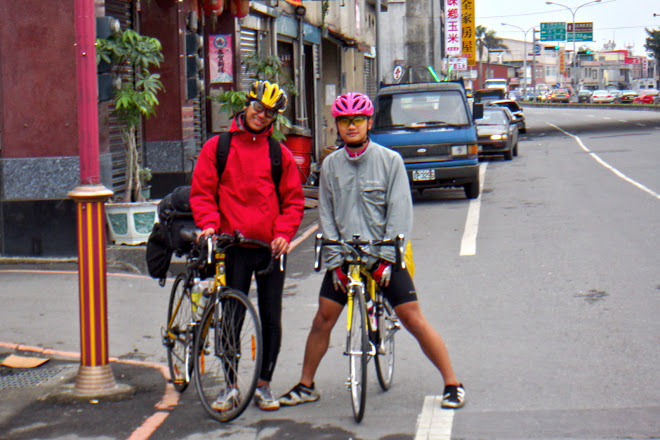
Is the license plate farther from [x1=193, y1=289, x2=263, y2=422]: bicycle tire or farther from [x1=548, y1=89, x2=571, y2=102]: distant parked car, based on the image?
[x1=548, y1=89, x2=571, y2=102]: distant parked car

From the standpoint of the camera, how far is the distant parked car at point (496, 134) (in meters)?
26.6

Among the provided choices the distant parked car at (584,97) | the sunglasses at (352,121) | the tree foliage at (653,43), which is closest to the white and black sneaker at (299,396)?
the sunglasses at (352,121)

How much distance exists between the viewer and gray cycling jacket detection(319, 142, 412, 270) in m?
5.40

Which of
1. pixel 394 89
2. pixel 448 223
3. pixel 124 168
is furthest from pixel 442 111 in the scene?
pixel 124 168

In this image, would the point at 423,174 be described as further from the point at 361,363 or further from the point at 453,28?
the point at 453,28

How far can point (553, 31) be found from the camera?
93.7 metres

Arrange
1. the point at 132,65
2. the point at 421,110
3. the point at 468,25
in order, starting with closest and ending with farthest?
the point at 132,65, the point at 421,110, the point at 468,25

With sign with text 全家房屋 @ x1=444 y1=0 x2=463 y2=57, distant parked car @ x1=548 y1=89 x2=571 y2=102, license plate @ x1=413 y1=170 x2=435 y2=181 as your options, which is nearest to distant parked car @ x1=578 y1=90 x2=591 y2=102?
distant parked car @ x1=548 y1=89 x2=571 y2=102

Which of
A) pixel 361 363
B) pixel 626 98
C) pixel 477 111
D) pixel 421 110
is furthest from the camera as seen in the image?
pixel 626 98

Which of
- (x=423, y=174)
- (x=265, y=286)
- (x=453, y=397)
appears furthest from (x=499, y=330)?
(x=423, y=174)

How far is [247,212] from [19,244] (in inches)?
242

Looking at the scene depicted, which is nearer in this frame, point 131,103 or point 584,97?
point 131,103

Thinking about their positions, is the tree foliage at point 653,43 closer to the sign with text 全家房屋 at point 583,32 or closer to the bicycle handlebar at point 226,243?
the sign with text 全家房屋 at point 583,32

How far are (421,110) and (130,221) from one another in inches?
285
